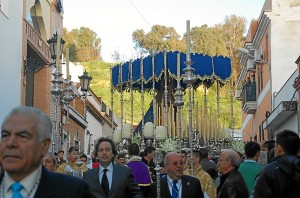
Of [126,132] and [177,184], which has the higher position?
[126,132]

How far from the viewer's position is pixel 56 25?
34.0m

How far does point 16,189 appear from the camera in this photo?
3.53 meters

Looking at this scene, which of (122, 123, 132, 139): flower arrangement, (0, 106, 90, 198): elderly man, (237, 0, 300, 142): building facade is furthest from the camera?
(237, 0, 300, 142): building facade

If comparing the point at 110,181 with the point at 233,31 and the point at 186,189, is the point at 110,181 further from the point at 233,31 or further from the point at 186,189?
the point at 233,31

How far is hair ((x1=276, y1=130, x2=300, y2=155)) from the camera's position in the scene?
6254 millimetres

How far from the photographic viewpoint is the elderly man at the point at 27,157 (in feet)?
11.5

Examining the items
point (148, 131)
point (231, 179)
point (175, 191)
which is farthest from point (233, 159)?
point (148, 131)

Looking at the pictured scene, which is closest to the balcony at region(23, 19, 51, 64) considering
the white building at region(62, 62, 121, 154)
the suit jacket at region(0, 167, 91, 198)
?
the white building at region(62, 62, 121, 154)

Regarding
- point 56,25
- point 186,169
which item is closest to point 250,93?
point 56,25

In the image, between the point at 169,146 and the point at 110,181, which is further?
the point at 169,146

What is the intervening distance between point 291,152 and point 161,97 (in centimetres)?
1764

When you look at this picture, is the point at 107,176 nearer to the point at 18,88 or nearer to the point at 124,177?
the point at 124,177

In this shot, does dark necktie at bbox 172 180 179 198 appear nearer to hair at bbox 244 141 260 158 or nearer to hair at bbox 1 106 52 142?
hair at bbox 244 141 260 158

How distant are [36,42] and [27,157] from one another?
1038 inches
